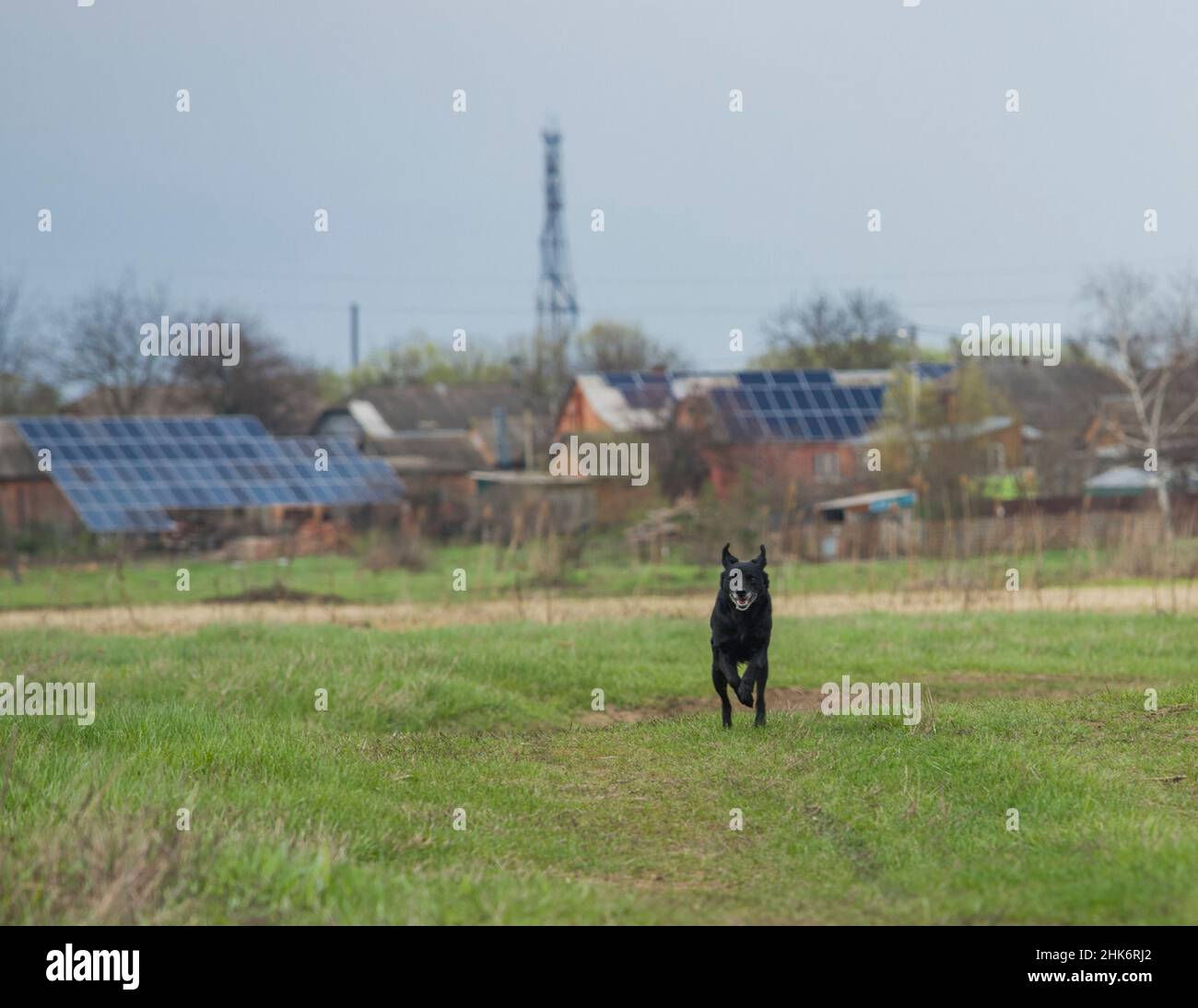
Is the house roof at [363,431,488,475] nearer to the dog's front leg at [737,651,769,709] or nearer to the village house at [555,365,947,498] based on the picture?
the village house at [555,365,947,498]

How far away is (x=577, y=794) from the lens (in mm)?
9664

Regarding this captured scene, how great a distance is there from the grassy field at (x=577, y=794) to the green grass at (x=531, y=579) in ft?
33.2

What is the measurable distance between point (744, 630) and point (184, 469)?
42156 mm

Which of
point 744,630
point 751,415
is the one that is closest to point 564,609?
point 744,630

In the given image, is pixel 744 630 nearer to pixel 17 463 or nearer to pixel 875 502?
pixel 875 502

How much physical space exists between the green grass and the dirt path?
1.38 feet

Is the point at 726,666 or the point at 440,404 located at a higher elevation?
the point at 440,404

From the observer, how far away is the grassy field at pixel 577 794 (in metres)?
6.47

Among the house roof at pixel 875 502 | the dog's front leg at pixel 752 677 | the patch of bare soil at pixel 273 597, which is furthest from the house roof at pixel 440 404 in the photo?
the dog's front leg at pixel 752 677

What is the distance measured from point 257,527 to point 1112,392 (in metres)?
38.3

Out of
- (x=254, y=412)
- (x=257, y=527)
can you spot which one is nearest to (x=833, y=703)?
(x=257, y=527)

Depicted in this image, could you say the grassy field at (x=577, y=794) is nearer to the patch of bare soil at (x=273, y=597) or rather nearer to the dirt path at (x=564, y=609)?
the dirt path at (x=564, y=609)

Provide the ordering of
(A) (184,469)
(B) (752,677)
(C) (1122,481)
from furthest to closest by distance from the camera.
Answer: (C) (1122,481), (A) (184,469), (B) (752,677)
